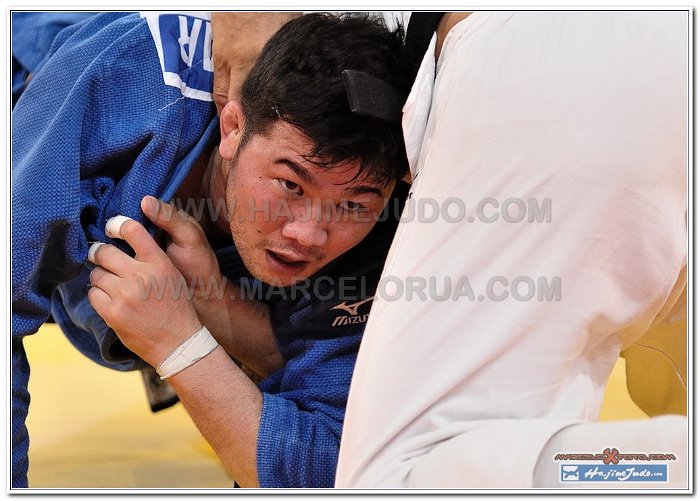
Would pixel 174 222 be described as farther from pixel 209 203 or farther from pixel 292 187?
pixel 292 187

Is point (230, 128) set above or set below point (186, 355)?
above

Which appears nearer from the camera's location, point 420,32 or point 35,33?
point 420,32

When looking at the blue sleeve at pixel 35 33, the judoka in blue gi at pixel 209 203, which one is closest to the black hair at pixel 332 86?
the judoka in blue gi at pixel 209 203

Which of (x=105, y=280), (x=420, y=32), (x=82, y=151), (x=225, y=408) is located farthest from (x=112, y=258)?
(x=420, y=32)

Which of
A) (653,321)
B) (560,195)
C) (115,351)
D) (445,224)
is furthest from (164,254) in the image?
(653,321)

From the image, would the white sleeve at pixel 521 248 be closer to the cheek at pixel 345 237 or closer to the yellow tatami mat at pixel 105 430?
the cheek at pixel 345 237

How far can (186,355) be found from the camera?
1.18 meters

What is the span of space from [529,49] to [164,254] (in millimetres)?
569

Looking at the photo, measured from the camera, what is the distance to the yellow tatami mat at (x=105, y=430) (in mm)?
1336

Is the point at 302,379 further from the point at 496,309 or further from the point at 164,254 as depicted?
the point at 496,309

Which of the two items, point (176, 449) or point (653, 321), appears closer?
point (653, 321)

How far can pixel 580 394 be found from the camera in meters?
0.98

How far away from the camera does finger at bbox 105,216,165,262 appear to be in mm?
1168

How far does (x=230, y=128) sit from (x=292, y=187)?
15 centimetres
